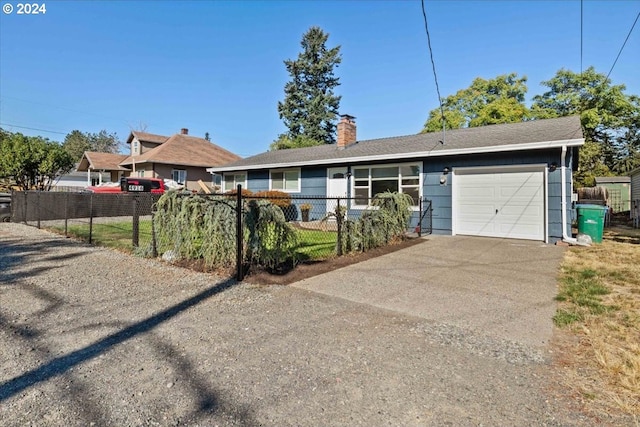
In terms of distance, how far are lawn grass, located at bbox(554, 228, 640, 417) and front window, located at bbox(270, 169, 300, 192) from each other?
34.4 feet

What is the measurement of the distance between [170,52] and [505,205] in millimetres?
17047

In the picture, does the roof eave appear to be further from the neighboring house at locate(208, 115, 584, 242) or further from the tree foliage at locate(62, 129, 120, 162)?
the tree foliage at locate(62, 129, 120, 162)

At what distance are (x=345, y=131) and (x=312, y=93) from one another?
23265 millimetres

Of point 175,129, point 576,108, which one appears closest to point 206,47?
point 175,129

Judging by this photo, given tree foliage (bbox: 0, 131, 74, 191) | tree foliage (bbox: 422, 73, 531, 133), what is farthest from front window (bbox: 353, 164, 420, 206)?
tree foliage (bbox: 0, 131, 74, 191)

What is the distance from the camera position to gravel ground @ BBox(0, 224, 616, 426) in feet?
6.77

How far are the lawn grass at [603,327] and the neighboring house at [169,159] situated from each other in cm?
2422

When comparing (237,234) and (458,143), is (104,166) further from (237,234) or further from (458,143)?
(237,234)

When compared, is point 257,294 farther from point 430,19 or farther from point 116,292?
point 430,19

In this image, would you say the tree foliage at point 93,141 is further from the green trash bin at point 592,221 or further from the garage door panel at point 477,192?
the green trash bin at point 592,221

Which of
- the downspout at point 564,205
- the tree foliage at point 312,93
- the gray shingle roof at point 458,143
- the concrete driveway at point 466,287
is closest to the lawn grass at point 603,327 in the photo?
the concrete driveway at point 466,287

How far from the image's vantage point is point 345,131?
49.9ft

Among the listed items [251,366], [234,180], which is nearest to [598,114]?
[234,180]

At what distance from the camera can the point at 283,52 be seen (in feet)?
122
